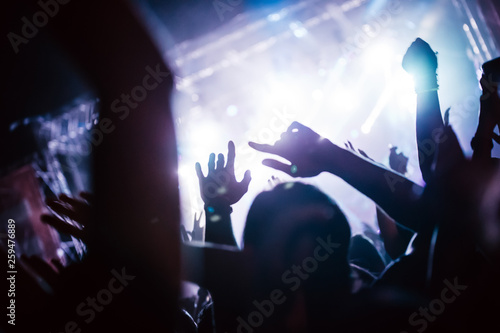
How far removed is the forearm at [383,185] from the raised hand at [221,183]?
526 millimetres

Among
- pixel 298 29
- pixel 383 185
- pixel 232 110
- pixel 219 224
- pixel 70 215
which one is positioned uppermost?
pixel 298 29

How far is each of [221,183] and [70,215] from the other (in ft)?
2.29

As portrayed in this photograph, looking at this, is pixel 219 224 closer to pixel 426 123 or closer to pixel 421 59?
pixel 426 123

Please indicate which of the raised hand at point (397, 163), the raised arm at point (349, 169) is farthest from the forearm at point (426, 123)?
the raised hand at point (397, 163)

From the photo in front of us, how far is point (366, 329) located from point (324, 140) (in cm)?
78

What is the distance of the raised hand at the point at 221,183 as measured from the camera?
1503 millimetres

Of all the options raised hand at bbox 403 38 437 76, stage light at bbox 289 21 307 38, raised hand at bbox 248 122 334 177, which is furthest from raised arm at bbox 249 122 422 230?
stage light at bbox 289 21 307 38

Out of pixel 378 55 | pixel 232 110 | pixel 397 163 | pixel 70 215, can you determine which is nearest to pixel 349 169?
pixel 70 215

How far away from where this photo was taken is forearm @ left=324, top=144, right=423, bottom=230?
1.20m

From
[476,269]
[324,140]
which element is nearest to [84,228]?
[324,140]

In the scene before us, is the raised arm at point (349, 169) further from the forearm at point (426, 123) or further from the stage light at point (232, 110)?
the stage light at point (232, 110)

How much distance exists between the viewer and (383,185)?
120 cm

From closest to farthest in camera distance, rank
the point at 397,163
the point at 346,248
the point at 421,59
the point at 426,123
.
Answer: the point at 346,248 → the point at 426,123 → the point at 421,59 → the point at 397,163

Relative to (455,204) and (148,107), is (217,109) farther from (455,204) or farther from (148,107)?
(455,204)
